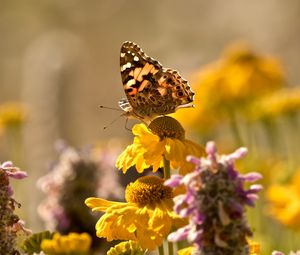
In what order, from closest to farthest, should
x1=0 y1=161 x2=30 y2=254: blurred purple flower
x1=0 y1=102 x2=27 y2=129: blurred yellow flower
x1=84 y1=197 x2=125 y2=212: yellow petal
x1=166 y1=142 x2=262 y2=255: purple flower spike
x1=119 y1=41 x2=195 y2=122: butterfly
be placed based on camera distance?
x1=166 y1=142 x2=262 y2=255: purple flower spike
x1=0 y1=161 x2=30 y2=254: blurred purple flower
x1=84 y1=197 x2=125 y2=212: yellow petal
x1=119 y1=41 x2=195 y2=122: butterfly
x1=0 y1=102 x2=27 y2=129: blurred yellow flower

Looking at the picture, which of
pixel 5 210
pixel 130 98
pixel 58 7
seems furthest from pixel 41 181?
pixel 58 7

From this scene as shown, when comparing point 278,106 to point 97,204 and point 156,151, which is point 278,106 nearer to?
point 156,151

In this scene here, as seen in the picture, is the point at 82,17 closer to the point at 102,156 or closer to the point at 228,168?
the point at 102,156

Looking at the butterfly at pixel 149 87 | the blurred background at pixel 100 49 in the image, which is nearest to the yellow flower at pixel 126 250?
the butterfly at pixel 149 87

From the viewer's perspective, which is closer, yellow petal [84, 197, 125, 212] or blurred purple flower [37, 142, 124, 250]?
yellow petal [84, 197, 125, 212]

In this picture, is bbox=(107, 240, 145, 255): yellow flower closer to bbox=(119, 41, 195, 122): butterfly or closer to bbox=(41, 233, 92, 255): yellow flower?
bbox=(41, 233, 92, 255): yellow flower

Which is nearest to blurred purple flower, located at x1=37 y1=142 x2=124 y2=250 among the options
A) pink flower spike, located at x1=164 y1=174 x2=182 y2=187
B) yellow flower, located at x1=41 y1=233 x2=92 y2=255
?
yellow flower, located at x1=41 y1=233 x2=92 y2=255

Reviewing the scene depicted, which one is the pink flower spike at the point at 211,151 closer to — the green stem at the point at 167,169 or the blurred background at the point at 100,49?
the green stem at the point at 167,169
